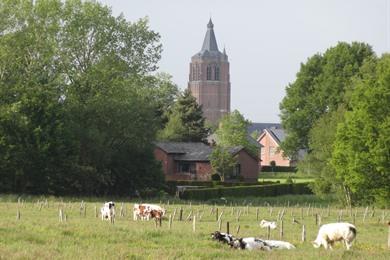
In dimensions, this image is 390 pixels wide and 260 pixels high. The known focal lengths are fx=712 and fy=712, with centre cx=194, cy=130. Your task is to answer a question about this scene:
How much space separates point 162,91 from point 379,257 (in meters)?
100

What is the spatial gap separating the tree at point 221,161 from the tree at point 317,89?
23.5 ft

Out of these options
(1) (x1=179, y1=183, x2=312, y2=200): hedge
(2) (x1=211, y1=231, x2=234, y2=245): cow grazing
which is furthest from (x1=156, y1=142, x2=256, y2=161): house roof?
(2) (x1=211, y1=231, x2=234, y2=245): cow grazing

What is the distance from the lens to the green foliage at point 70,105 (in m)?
56.4

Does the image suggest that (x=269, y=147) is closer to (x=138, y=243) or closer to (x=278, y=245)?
(x=278, y=245)

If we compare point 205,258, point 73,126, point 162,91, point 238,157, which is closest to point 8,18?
point 73,126

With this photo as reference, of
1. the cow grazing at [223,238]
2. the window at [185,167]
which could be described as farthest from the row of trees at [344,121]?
the cow grazing at [223,238]

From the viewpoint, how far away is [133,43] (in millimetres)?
70188

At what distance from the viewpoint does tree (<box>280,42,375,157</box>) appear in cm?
7544

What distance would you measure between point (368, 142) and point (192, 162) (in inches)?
1775

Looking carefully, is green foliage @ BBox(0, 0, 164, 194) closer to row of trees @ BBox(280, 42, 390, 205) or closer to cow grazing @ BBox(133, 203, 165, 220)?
row of trees @ BBox(280, 42, 390, 205)

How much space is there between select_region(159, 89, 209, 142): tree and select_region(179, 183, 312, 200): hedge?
28637 mm

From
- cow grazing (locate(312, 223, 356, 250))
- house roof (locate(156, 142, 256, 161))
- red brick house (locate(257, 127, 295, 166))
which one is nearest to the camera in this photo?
cow grazing (locate(312, 223, 356, 250))

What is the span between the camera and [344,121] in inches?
2170

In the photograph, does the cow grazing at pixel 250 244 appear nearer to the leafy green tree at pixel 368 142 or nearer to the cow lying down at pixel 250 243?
the cow lying down at pixel 250 243
